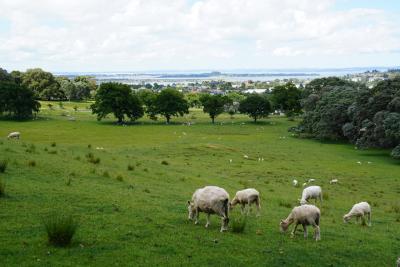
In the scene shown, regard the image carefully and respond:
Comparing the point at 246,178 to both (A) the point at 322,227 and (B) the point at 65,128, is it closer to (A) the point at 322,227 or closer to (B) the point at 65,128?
(A) the point at 322,227

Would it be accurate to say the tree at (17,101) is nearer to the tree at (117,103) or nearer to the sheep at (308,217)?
the tree at (117,103)

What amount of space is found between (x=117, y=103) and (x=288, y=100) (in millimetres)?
43476

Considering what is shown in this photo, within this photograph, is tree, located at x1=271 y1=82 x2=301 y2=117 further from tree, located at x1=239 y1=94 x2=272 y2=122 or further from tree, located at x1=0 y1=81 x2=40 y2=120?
tree, located at x1=0 y1=81 x2=40 y2=120

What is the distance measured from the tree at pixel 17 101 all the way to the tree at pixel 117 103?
13529 mm

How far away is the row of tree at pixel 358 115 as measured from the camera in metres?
58.4

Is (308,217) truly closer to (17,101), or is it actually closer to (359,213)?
(359,213)

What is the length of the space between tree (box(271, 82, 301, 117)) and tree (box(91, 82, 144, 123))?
120ft

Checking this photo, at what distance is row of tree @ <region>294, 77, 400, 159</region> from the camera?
192ft

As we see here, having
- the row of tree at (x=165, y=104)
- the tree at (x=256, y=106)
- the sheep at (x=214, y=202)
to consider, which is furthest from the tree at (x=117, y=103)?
the sheep at (x=214, y=202)

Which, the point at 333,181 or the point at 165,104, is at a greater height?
the point at 165,104

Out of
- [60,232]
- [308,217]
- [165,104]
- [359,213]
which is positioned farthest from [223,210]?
[165,104]

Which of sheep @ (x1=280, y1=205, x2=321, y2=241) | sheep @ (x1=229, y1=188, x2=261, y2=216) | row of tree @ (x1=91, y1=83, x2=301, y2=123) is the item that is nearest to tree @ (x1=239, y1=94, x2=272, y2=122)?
row of tree @ (x1=91, y1=83, x2=301, y2=123)

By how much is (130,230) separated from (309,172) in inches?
1214

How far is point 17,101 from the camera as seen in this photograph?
94000 millimetres
